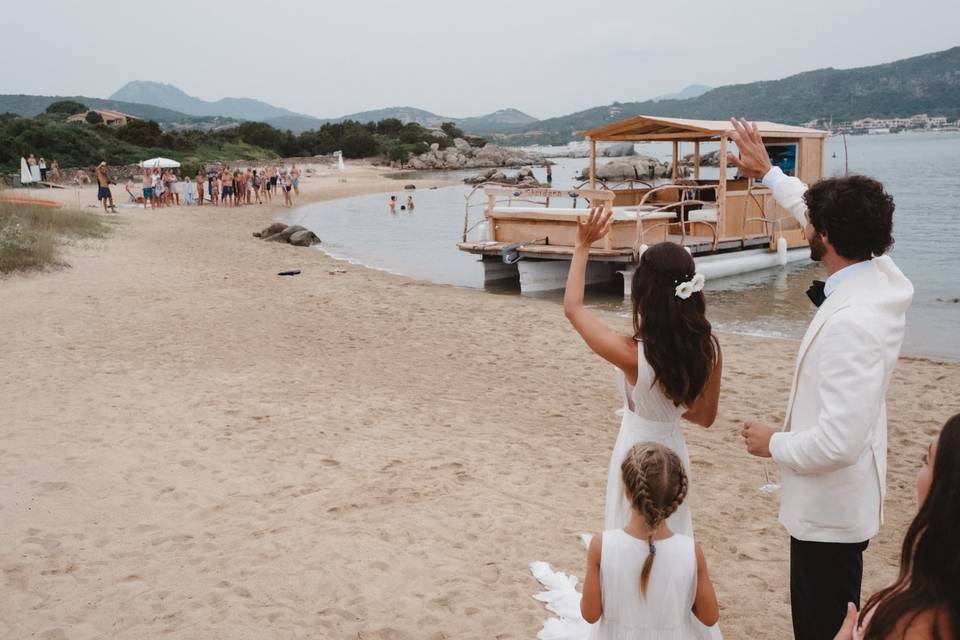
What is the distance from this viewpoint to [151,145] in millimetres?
60281

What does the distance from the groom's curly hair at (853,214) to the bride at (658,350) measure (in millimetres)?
473

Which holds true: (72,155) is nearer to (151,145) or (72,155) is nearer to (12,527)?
(151,145)

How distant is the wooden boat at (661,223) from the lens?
15.1 m

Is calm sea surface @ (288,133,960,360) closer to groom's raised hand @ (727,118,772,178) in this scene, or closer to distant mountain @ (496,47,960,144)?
groom's raised hand @ (727,118,772,178)

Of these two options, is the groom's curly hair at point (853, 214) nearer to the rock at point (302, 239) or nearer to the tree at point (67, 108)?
the rock at point (302, 239)

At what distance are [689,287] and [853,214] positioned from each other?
1.90ft

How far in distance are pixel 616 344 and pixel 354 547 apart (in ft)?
8.01

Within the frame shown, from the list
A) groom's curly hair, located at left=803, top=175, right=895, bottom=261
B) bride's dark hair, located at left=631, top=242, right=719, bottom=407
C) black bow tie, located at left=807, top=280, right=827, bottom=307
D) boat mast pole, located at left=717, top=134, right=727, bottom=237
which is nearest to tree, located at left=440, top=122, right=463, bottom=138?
boat mast pole, located at left=717, top=134, right=727, bottom=237

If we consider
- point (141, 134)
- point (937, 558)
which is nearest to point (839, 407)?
point (937, 558)

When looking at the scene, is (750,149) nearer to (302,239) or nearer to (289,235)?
(302,239)

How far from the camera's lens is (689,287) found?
9.08 feet

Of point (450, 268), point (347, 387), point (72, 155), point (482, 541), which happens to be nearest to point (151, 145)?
point (72, 155)

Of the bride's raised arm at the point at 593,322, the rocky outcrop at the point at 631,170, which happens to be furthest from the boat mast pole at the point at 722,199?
the rocky outcrop at the point at 631,170

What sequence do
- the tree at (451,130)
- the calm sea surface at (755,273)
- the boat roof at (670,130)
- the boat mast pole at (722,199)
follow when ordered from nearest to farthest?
the calm sea surface at (755,273) < the boat roof at (670,130) < the boat mast pole at (722,199) < the tree at (451,130)
